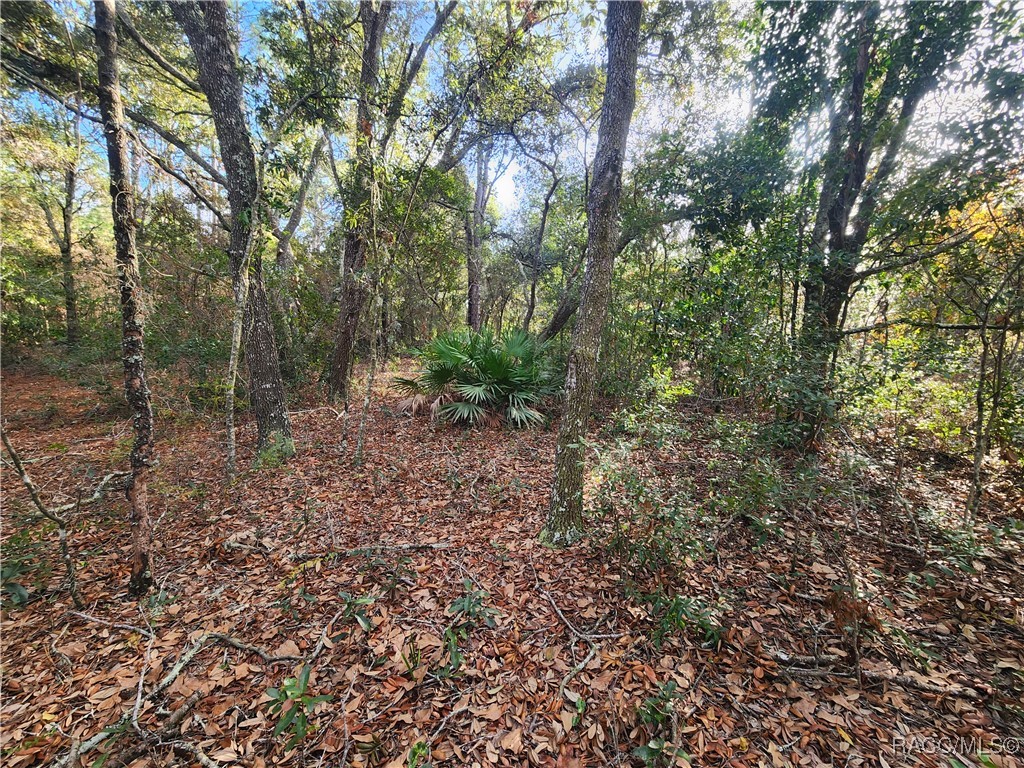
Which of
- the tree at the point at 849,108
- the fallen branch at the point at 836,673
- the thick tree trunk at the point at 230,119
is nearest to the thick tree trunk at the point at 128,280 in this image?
the thick tree trunk at the point at 230,119

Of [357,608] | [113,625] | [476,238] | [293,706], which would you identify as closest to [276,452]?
[113,625]

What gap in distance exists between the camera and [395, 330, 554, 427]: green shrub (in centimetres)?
639

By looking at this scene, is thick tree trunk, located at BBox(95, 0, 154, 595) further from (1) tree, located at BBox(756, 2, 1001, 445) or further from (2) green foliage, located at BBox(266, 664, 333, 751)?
(1) tree, located at BBox(756, 2, 1001, 445)

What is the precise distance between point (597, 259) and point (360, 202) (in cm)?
501

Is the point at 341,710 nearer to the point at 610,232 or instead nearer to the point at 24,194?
the point at 610,232

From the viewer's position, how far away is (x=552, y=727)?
7.02ft

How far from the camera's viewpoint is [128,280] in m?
2.65

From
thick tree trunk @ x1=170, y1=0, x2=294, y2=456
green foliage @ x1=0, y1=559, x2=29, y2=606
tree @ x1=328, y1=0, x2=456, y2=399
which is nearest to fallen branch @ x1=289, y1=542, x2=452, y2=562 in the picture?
green foliage @ x1=0, y1=559, x2=29, y2=606

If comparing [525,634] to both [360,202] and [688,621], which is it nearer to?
[688,621]

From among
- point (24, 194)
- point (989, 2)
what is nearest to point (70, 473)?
point (24, 194)

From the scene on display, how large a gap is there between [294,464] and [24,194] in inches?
469

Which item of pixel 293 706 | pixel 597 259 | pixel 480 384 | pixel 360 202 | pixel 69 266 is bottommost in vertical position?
pixel 293 706

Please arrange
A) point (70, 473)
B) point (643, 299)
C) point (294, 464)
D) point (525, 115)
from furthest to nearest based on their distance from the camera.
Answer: point (525, 115) < point (643, 299) < point (294, 464) < point (70, 473)

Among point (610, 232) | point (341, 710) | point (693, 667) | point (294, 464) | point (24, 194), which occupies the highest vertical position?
point (24, 194)
